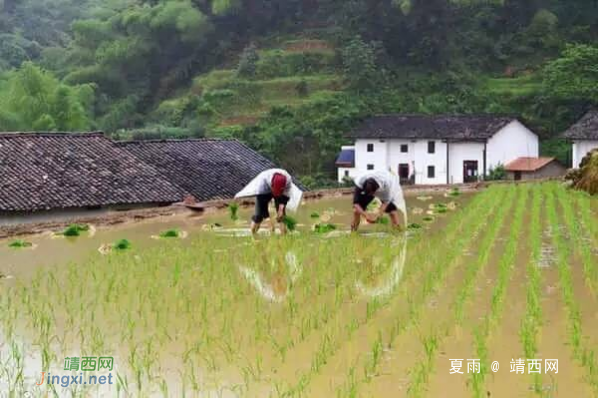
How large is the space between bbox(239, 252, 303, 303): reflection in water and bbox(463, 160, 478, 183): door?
26.7 m

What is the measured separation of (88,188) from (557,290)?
1104 cm

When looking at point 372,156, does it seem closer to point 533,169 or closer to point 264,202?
point 533,169

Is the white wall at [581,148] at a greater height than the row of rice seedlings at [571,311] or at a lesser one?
greater

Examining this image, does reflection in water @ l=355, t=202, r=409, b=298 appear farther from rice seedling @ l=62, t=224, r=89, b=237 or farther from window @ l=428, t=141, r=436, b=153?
window @ l=428, t=141, r=436, b=153

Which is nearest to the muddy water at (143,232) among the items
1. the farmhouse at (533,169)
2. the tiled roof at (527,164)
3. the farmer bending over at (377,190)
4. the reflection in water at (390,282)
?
the farmer bending over at (377,190)

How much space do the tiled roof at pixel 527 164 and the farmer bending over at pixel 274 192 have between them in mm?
23962

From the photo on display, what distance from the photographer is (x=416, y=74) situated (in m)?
44.3

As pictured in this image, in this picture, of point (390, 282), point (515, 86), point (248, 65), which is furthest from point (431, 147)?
point (390, 282)

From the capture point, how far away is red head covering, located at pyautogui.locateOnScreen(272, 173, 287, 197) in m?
11.7

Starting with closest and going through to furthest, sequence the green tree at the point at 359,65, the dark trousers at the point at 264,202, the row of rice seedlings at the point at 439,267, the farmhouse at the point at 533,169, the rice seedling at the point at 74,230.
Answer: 1. the row of rice seedlings at the point at 439,267
2. the dark trousers at the point at 264,202
3. the rice seedling at the point at 74,230
4. the farmhouse at the point at 533,169
5. the green tree at the point at 359,65

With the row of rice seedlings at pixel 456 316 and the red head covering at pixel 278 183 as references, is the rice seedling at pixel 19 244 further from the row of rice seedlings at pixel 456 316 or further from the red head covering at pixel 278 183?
the row of rice seedlings at pixel 456 316

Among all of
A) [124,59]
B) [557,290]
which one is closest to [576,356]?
[557,290]

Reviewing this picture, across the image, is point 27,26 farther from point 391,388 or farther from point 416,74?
point 391,388

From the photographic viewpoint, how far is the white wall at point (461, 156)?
118ft
